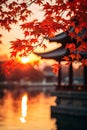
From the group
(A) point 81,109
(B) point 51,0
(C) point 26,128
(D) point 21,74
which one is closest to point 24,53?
(B) point 51,0

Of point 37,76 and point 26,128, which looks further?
point 37,76

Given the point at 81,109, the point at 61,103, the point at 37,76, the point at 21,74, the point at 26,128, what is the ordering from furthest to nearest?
the point at 37,76, the point at 21,74, the point at 61,103, the point at 81,109, the point at 26,128

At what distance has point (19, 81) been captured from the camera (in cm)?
8844

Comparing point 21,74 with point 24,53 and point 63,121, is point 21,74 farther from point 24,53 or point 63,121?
point 24,53

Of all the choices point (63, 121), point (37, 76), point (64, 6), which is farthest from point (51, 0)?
point (37, 76)

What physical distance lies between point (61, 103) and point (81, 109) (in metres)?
2.28

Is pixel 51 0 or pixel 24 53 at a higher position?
pixel 51 0

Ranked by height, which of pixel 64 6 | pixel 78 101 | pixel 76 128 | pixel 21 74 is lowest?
pixel 76 128

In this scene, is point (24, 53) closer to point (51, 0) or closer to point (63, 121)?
point (51, 0)

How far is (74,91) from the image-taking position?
22.7 metres

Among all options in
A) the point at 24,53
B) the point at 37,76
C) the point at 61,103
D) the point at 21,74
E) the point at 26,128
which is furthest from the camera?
the point at 37,76

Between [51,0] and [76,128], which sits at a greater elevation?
[51,0]

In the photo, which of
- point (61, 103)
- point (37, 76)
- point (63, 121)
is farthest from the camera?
point (37, 76)

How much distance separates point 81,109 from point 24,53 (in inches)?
531
